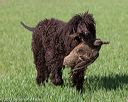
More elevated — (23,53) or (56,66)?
(56,66)

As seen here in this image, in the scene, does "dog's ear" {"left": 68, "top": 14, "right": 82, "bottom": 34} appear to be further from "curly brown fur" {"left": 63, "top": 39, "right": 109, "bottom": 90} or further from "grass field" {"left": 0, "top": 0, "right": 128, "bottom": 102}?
"grass field" {"left": 0, "top": 0, "right": 128, "bottom": 102}

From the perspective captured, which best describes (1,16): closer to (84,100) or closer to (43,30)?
(43,30)

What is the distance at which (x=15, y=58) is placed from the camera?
1193 centimetres

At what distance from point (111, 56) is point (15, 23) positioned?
10328 millimetres

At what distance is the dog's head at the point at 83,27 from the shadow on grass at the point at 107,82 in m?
1.17

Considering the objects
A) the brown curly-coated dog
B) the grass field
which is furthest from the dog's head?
the grass field

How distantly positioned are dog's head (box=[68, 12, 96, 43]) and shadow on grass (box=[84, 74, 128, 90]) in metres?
1.17

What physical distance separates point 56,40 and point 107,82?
1343 millimetres

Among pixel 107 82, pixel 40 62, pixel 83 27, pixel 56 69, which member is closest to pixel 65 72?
pixel 40 62

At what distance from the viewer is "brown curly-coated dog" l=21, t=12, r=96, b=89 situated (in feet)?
23.0

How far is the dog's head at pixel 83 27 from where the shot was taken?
6824 mm

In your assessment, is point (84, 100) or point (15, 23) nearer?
point (84, 100)

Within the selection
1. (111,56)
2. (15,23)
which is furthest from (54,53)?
(15,23)

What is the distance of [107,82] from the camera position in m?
8.20
